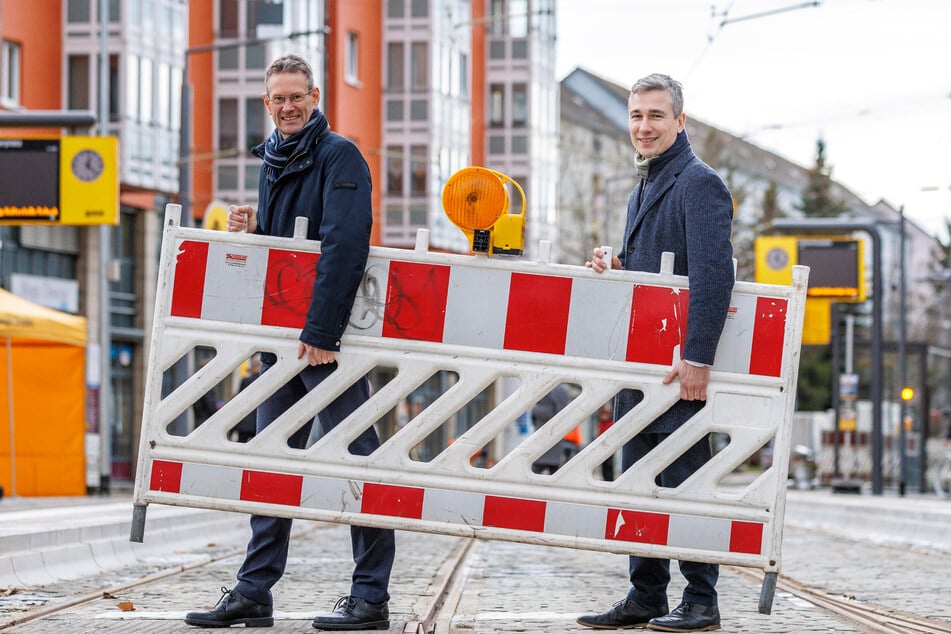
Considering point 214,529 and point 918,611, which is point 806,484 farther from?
point 918,611

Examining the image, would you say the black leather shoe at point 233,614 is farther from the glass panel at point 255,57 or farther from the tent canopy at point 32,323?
the glass panel at point 255,57

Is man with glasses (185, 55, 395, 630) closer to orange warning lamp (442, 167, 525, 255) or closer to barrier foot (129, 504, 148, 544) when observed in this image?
orange warning lamp (442, 167, 525, 255)

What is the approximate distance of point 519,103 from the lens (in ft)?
197

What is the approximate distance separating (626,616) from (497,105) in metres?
53.9

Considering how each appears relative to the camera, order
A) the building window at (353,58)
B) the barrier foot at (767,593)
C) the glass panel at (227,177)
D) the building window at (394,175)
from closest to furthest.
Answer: the barrier foot at (767,593), the glass panel at (227,177), the building window at (353,58), the building window at (394,175)

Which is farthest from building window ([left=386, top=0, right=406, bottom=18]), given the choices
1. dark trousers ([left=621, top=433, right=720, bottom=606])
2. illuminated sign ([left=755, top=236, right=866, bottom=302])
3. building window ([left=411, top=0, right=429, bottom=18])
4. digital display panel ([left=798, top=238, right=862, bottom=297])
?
dark trousers ([left=621, top=433, right=720, bottom=606])

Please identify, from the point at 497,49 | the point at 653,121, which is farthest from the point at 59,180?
the point at 497,49

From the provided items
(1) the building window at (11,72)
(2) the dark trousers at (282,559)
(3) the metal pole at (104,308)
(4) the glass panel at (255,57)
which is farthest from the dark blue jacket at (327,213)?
(4) the glass panel at (255,57)

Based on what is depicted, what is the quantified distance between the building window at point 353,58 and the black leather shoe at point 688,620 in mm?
46015

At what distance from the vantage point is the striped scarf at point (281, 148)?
6590 mm

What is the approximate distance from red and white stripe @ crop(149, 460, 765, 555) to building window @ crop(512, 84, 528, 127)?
177 ft

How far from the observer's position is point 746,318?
625 cm

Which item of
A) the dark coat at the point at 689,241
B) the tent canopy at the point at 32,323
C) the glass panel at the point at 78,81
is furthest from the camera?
the glass panel at the point at 78,81

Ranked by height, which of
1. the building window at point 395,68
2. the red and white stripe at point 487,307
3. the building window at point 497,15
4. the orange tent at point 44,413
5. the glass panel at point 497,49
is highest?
the building window at point 497,15
